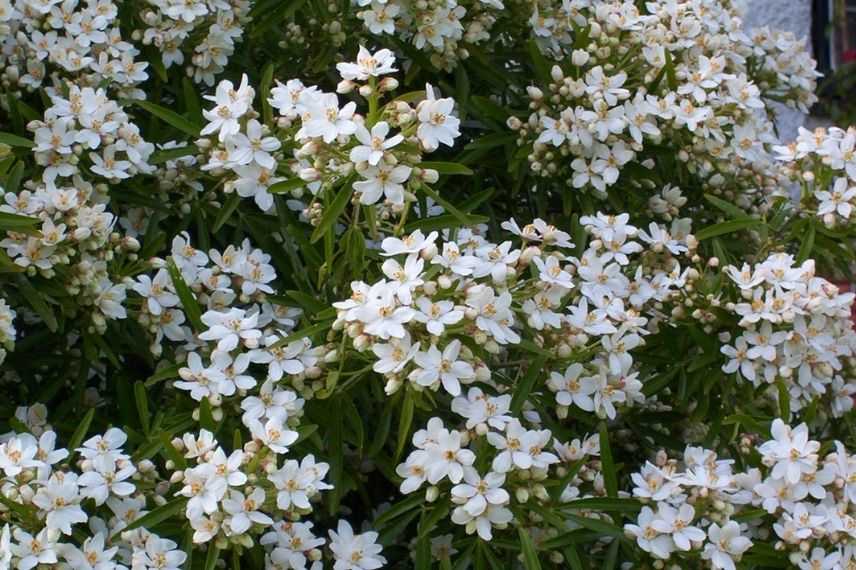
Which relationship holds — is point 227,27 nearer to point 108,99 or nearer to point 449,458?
point 108,99

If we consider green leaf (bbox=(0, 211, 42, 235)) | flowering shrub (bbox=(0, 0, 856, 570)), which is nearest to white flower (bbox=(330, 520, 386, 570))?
flowering shrub (bbox=(0, 0, 856, 570))

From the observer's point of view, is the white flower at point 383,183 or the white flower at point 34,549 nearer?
the white flower at point 34,549

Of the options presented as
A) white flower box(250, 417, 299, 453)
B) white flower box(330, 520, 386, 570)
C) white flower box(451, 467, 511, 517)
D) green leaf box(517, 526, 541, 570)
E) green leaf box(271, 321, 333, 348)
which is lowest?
white flower box(330, 520, 386, 570)

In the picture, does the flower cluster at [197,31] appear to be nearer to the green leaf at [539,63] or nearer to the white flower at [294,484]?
the green leaf at [539,63]

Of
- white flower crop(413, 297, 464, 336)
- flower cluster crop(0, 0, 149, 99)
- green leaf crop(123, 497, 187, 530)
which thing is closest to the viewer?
white flower crop(413, 297, 464, 336)

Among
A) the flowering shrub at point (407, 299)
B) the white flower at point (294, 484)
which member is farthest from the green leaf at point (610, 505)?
the white flower at point (294, 484)

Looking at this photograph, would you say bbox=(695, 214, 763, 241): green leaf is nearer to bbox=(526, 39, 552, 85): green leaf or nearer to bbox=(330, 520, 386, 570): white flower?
bbox=(526, 39, 552, 85): green leaf

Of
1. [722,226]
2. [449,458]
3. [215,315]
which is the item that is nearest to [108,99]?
[215,315]
